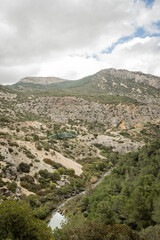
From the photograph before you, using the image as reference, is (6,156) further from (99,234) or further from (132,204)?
(99,234)

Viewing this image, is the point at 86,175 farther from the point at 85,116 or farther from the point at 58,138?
the point at 85,116

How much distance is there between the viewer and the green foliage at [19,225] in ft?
51.7

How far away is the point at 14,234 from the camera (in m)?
16.1

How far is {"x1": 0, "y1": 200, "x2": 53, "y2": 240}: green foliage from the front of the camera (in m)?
15.8

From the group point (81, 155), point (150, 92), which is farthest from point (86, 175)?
point (150, 92)

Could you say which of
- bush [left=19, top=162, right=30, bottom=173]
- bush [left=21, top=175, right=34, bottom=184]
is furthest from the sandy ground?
bush [left=21, top=175, right=34, bottom=184]

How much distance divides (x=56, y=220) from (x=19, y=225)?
24490mm

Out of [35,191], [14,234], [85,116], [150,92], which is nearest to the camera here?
[14,234]

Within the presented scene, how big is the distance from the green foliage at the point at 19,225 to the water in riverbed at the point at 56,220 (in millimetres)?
20851

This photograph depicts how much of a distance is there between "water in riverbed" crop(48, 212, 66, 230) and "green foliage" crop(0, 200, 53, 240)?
20.9m

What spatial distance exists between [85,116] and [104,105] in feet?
67.7

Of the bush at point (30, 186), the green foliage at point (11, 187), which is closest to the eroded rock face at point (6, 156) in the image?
the bush at point (30, 186)

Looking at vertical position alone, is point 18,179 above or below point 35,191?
above

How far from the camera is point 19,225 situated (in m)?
16.5
